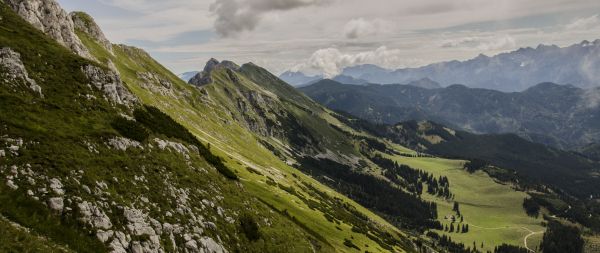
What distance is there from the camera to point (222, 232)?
4828 cm

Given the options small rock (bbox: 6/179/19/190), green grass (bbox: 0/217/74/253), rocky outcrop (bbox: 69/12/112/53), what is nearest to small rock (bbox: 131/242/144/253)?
green grass (bbox: 0/217/74/253)

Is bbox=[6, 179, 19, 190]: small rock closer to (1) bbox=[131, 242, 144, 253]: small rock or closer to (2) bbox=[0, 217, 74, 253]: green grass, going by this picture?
(2) bbox=[0, 217, 74, 253]: green grass

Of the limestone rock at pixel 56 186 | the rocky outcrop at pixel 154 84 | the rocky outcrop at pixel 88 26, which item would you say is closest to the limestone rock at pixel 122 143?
the limestone rock at pixel 56 186

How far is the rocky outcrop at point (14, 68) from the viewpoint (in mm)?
45456

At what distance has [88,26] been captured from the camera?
167625 mm

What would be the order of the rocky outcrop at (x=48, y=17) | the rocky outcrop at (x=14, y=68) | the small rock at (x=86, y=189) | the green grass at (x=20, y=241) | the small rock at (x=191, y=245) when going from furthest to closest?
the rocky outcrop at (x=48, y=17) → the rocky outcrop at (x=14, y=68) → the small rock at (x=191, y=245) → the small rock at (x=86, y=189) → the green grass at (x=20, y=241)

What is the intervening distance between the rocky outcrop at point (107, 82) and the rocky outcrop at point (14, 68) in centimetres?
867

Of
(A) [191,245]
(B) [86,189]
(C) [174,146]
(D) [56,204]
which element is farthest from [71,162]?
(C) [174,146]

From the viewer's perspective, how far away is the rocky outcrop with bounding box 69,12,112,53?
165 metres

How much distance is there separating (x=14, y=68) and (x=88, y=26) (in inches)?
5392

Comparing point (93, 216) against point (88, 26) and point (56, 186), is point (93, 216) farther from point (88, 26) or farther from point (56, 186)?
point (88, 26)

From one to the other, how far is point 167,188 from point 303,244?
80.2 ft

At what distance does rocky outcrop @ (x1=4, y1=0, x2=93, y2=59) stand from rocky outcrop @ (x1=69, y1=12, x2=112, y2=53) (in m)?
58.2

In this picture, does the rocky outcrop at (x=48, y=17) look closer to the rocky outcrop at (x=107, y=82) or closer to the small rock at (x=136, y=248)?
the rocky outcrop at (x=107, y=82)
